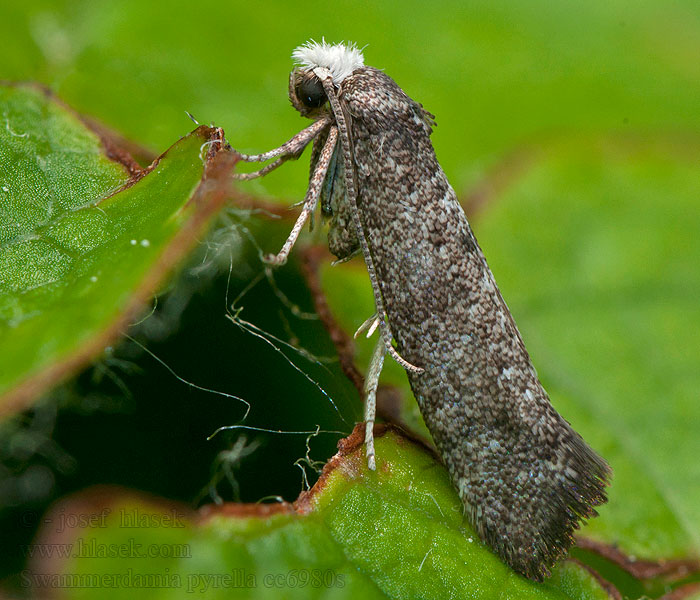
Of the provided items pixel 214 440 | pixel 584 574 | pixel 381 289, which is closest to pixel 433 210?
pixel 381 289

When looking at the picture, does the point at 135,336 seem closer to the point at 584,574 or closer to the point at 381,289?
the point at 381,289

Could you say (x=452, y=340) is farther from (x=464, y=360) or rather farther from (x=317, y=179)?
(x=317, y=179)

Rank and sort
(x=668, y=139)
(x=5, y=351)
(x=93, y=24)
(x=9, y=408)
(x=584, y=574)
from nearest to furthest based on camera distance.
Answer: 1. (x=9, y=408)
2. (x=5, y=351)
3. (x=584, y=574)
4. (x=93, y=24)
5. (x=668, y=139)

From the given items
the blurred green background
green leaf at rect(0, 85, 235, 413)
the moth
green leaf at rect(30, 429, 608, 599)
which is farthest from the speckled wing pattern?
green leaf at rect(0, 85, 235, 413)

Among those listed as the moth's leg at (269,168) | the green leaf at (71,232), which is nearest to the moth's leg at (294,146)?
the moth's leg at (269,168)

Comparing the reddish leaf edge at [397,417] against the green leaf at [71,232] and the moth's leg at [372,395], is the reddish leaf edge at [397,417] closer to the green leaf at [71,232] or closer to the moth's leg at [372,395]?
the moth's leg at [372,395]

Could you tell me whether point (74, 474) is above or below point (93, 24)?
below
